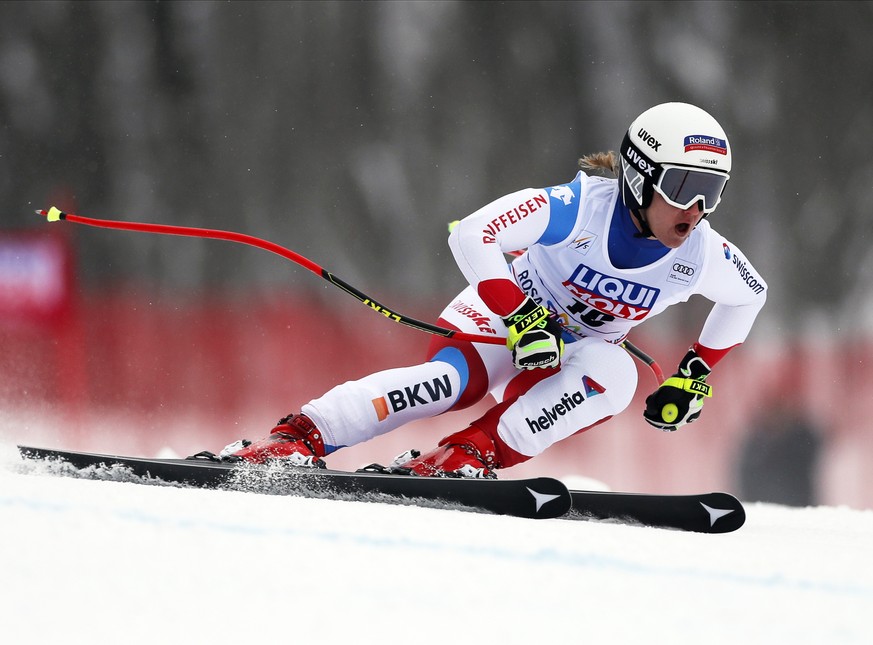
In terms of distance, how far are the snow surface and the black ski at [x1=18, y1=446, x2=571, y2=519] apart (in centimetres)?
26

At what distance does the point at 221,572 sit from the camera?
72.7 inches

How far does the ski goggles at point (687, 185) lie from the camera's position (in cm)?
298

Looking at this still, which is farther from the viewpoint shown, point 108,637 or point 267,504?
point 267,504

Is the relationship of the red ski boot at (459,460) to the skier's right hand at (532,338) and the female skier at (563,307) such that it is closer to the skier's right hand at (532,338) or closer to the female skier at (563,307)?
the female skier at (563,307)

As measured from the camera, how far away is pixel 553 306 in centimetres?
341

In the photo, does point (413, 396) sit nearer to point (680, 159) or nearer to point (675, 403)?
point (675, 403)

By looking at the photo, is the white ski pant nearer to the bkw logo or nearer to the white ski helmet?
the bkw logo

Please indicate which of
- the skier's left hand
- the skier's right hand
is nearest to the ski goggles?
the skier's right hand

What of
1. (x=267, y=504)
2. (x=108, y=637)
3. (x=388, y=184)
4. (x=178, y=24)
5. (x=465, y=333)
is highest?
(x=178, y=24)

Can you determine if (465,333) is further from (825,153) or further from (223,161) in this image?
(825,153)

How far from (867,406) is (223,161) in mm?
4127

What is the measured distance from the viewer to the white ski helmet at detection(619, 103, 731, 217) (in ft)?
9.78

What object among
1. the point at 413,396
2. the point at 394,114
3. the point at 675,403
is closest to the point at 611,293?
the point at 675,403

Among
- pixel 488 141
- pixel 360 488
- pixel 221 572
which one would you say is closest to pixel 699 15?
pixel 488 141
